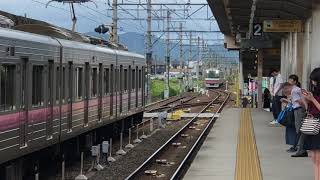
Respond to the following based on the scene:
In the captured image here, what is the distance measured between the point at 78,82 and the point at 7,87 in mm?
4697

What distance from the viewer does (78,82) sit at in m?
13.8

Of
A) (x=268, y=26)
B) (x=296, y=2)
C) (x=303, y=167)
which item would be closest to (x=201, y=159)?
(x=303, y=167)

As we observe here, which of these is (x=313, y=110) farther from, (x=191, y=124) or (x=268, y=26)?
(x=191, y=124)

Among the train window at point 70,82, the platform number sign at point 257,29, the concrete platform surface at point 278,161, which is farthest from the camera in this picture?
the platform number sign at point 257,29

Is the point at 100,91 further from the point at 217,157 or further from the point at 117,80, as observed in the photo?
the point at 217,157

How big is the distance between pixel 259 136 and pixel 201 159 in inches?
195

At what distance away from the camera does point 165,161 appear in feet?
51.3

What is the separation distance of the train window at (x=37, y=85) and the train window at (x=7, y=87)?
1.05 meters

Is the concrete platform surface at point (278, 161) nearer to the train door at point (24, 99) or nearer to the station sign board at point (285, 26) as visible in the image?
the station sign board at point (285, 26)

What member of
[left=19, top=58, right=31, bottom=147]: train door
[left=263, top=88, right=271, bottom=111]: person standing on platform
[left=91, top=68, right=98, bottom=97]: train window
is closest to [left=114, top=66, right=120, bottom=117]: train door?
[left=91, top=68, right=98, bottom=97]: train window

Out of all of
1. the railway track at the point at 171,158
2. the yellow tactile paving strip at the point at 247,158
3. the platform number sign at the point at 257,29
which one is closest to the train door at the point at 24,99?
the railway track at the point at 171,158

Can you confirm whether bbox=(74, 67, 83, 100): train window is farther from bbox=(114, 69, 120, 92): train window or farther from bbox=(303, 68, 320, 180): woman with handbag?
bbox=(303, 68, 320, 180): woman with handbag

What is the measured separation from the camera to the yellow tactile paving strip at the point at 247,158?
37.9 feet

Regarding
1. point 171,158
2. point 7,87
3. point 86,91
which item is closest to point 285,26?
point 171,158
